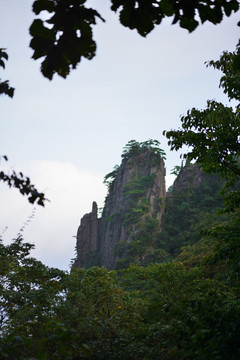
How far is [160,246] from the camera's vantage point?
41.7 m

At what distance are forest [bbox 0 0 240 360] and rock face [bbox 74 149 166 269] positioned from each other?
81.8 ft

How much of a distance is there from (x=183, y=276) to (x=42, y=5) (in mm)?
19720

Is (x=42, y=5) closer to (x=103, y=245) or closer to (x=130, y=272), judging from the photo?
(x=130, y=272)

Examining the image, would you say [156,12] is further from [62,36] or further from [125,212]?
[125,212]

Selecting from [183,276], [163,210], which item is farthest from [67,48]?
[163,210]

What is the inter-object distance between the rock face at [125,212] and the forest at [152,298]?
24922mm

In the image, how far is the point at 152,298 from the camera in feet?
69.0

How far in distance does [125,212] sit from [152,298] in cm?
2823

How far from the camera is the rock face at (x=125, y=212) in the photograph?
45.8 m

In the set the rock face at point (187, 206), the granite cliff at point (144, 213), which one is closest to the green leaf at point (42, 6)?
the granite cliff at point (144, 213)

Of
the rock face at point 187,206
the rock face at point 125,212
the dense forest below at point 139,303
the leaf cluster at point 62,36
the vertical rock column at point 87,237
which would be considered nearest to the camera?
the leaf cluster at point 62,36

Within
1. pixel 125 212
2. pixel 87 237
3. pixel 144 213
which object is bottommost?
pixel 87 237

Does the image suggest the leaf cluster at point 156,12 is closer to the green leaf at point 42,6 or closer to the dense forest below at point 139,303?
the green leaf at point 42,6

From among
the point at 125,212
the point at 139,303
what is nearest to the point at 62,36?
the point at 139,303
